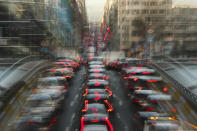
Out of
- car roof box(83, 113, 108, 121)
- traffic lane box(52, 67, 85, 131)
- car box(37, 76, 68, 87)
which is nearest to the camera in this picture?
car roof box(83, 113, 108, 121)

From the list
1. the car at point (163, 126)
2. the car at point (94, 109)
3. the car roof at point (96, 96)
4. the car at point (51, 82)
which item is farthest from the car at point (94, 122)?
the car at point (51, 82)

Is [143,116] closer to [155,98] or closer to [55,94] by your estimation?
[155,98]

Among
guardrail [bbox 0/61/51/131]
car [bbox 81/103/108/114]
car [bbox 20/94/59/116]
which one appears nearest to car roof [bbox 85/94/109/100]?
car [bbox 81/103/108/114]

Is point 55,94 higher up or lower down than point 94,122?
higher up

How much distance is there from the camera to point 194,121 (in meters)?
9.98

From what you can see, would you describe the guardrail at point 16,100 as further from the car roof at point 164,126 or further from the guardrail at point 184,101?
the guardrail at point 184,101

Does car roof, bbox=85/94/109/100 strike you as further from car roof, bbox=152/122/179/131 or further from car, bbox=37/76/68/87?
car, bbox=37/76/68/87

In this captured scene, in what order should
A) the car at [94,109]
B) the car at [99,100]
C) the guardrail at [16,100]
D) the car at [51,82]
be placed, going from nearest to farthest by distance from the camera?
the car at [94,109] → the car at [99,100] → the guardrail at [16,100] → the car at [51,82]

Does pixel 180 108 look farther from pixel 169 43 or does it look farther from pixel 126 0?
pixel 126 0

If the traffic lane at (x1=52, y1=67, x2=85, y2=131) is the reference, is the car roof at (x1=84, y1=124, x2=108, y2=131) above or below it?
above

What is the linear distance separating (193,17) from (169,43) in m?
9.02

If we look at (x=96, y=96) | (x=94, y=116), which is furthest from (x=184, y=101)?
(x=94, y=116)

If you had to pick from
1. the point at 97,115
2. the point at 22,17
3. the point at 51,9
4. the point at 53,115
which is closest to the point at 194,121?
the point at 97,115

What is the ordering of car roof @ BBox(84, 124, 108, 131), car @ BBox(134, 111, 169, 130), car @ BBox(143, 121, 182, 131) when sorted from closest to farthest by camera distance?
car @ BBox(143, 121, 182, 131) → car roof @ BBox(84, 124, 108, 131) → car @ BBox(134, 111, 169, 130)
